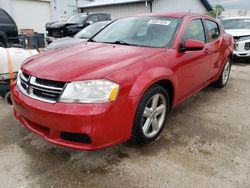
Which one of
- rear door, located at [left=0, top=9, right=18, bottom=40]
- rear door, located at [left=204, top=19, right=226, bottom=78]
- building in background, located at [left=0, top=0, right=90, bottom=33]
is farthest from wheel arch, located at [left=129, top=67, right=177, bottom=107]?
building in background, located at [left=0, top=0, right=90, bottom=33]

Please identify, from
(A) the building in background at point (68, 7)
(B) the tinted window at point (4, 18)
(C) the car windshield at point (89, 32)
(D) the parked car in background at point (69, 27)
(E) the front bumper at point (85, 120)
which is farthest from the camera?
(A) the building in background at point (68, 7)

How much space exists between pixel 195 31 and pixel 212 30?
90 cm

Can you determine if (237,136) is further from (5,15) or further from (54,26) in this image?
(54,26)

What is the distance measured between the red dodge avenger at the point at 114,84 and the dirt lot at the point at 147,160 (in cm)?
30

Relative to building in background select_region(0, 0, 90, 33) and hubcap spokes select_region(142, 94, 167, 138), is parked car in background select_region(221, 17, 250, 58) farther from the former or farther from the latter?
building in background select_region(0, 0, 90, 33)

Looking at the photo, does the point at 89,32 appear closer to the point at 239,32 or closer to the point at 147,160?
the point at 239,32

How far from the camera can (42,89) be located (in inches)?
101

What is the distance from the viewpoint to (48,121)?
96.2 inches

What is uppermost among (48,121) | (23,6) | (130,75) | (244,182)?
(23,6)

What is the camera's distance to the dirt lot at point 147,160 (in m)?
2.51

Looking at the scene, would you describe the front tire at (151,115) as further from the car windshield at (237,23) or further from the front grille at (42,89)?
the car windshield at (237,23)

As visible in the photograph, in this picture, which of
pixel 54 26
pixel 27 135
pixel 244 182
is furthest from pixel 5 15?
pixel 244 182

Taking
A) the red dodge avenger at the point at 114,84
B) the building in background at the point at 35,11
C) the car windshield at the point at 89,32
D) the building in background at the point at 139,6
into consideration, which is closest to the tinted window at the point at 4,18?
the car windshield at the point at 89,32

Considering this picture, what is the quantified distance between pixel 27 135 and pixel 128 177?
5.24 feet
